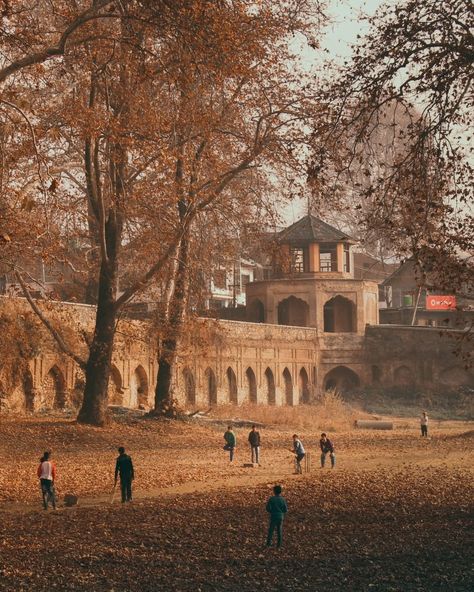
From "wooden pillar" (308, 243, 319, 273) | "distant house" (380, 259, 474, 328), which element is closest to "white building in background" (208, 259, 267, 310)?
"wooden pillar" (308, 243, 319, 273)

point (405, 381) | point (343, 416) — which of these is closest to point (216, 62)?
point (343, 416)

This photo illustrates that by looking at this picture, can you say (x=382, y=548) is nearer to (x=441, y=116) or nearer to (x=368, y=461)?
(x=441, y=116)

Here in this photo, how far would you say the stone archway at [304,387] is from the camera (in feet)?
206

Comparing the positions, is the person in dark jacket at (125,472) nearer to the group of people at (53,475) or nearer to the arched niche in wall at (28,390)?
the group of people at (53,475)

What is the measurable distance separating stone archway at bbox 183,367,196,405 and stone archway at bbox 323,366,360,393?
668 inches

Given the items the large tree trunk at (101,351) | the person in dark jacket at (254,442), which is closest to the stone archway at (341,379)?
the large tree trunk at (101,351)

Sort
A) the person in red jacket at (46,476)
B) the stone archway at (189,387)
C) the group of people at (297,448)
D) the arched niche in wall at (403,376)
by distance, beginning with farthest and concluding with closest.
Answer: the arched niche in wall at (403,376) < the stone archway at (189,387) < the group of people at (297,448) < the person in red jacket at (46,476)

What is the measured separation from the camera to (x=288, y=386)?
61.5 m

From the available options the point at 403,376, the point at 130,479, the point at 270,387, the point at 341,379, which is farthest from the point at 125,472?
the point at 341,379

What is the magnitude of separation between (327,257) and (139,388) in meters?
24.3

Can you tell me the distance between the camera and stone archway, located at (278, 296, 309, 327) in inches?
2621

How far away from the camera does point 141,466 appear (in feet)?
83.3

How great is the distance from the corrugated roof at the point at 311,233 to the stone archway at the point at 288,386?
8236mm

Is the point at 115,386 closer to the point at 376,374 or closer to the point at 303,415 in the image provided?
the point at 303,415
